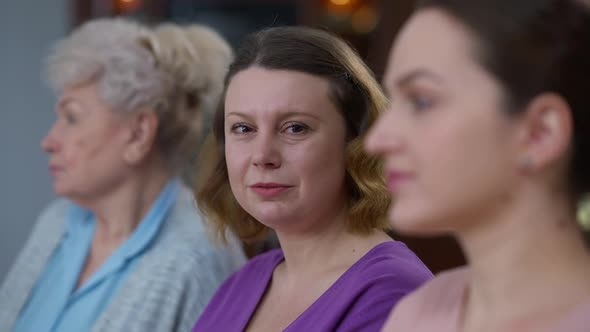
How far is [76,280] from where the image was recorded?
2488 millimetres

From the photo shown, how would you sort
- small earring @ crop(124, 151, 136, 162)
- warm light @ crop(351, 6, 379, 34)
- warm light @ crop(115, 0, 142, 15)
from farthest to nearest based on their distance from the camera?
warm light @ crop(115, 0, 142, 15) < warm light @ crop(351, 6, 379, 34) < small earring @ crop(124, 151, 136, 162)

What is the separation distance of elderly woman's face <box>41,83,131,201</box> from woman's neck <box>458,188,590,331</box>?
65.0 inches

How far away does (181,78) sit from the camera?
256 centimetres

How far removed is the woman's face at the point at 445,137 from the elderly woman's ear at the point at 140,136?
1.59 meters

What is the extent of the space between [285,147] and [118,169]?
1.04 meters

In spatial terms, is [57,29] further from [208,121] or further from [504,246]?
[504,246]

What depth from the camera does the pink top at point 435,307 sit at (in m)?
1.04

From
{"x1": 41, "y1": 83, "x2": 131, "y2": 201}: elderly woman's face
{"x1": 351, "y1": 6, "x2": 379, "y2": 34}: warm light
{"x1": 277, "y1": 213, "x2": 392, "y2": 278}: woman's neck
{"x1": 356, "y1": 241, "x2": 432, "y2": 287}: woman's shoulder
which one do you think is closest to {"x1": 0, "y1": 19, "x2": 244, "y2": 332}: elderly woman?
{"x1": 41, "y1": 83, "x2": 131, "y2": 201}: elderly woman's face

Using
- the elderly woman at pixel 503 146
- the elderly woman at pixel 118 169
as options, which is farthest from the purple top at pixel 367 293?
the elderly woman at pixel 118 169

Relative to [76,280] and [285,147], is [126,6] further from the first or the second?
[285,147]

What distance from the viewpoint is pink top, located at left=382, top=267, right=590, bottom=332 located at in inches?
40.8

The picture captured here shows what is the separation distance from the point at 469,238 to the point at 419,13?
24 cm

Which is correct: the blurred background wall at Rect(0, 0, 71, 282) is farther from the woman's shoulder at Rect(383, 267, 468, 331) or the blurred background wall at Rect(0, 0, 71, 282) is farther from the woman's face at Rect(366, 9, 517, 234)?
the woman's face at Rect(366, 9, 517, 234)

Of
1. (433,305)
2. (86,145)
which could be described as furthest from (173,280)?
(433,305)
